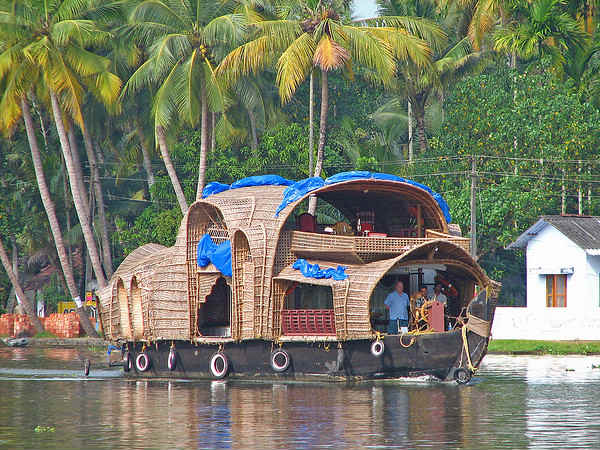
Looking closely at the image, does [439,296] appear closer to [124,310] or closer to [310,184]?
[310,184]

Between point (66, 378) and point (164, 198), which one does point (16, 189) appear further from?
point (66, 378)

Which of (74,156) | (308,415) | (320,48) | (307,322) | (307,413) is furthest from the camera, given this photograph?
(74,156)

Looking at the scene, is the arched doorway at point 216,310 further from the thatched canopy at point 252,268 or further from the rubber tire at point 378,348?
the rubber tire at point 378,348

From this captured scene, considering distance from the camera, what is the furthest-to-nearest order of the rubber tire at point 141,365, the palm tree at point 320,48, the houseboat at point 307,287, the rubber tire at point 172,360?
the palm tree at point 320,48
the rubber tire at point 141,365
the rubber tire at point 172,360
the houseboat at point 307,287

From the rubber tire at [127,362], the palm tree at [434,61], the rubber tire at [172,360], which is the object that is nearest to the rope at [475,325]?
the rubber tire at [172,360]

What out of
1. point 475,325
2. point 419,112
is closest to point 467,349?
point 475,325

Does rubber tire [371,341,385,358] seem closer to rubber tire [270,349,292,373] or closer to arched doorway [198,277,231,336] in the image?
rubber tire [270,349,292,373]

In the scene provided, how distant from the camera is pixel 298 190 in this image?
22.2 m

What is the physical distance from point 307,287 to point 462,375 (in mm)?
4089

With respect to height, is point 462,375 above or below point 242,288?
→ below

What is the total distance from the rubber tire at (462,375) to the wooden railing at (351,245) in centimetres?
250

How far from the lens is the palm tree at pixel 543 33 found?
37.0 metres

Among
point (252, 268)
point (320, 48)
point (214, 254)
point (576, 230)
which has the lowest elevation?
point (252, 268)

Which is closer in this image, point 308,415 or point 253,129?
point 308,415
